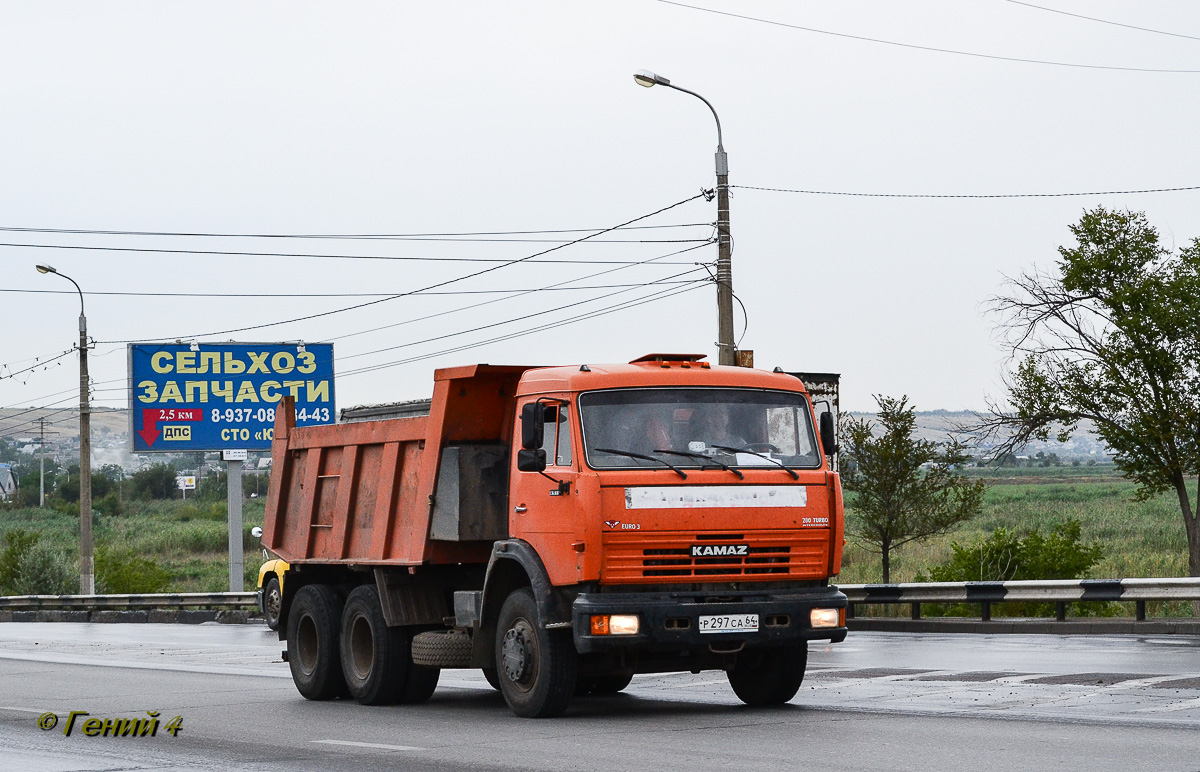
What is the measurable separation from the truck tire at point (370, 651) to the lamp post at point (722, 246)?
1062cm

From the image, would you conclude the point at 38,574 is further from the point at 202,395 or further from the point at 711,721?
the point at 711,721

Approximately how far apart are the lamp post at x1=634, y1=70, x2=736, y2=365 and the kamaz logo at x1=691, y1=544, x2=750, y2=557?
12.4 meters

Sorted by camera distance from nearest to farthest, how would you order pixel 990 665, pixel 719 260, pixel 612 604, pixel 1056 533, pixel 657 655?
pixel 612 604 → pixel 657 655 → pixel 990 665 → pixel 719 260 → pixel 1056 533

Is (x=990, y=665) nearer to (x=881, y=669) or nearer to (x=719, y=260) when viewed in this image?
(x=881, y=669)

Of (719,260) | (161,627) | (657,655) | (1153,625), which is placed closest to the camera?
(657,655)

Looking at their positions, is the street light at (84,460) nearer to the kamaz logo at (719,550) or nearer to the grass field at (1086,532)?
the grass field at (1086,532)

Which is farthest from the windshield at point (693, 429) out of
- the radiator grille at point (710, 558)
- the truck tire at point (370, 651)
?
the truck tire at point (370, 651)

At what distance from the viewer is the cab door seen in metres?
11.4

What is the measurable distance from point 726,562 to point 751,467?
0.75 meters

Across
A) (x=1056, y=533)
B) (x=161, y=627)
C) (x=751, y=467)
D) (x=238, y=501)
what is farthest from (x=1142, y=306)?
(x=238, y=501)

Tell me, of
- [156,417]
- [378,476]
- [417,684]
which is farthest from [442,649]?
[156,417]

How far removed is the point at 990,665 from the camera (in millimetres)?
15383

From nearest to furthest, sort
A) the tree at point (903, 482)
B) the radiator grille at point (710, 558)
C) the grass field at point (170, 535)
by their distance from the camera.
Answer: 1. the radiator grille at point (710, 558)
2. the tree at point (903, 482)
3. the grass field at point (170, 535)

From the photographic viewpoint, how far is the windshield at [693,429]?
37.9 feet
